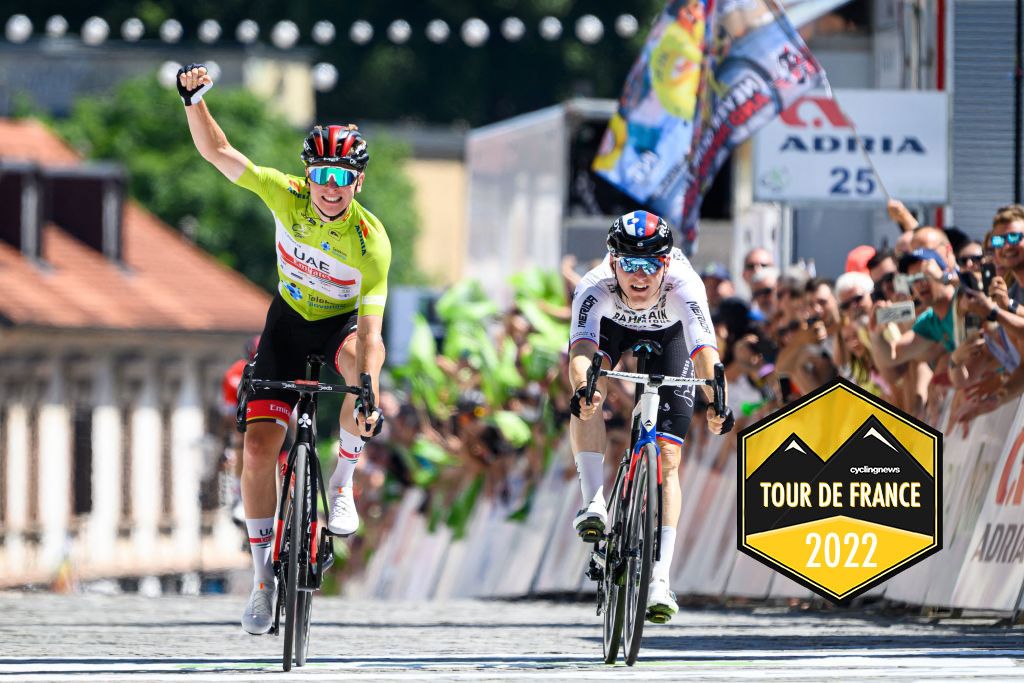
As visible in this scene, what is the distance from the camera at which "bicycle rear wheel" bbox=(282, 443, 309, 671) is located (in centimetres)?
1245

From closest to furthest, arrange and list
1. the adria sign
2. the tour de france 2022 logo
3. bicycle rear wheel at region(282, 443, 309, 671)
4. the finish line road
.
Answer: the finish line road
bicycle rear wheel at region(282, 443, 309, 671)
the tour de france 2022 logo
the adria sign

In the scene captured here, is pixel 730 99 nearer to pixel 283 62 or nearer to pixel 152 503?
pixel 152 503

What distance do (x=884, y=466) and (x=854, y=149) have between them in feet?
24.2

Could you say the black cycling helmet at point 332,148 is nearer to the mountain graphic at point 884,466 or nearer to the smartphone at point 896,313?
the mountain graphic at point 884,466

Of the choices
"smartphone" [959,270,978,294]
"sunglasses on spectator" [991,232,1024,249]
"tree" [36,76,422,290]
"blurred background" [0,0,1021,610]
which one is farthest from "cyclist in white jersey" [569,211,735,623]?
"tree" [36,76,422,290]

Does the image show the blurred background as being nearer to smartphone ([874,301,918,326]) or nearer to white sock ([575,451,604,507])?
smartphone ([874,301,918,326])

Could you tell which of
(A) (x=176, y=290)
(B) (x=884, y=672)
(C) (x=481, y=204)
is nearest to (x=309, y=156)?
(B) (x=884, y=672)

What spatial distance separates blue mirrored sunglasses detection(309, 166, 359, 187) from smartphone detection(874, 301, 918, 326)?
3.82m

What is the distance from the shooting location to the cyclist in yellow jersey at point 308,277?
12977 millimetres

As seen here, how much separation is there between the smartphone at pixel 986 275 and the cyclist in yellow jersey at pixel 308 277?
121 inches

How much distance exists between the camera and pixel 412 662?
1293 cm

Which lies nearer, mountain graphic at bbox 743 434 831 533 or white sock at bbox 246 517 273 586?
white sock at bbox 246 517 273 586

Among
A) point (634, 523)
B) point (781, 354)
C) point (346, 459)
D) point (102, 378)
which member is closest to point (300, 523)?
point (346, 459)

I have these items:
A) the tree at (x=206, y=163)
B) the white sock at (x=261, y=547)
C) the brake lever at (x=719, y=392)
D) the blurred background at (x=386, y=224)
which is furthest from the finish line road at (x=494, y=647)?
the tree at (x=206, y=163)
